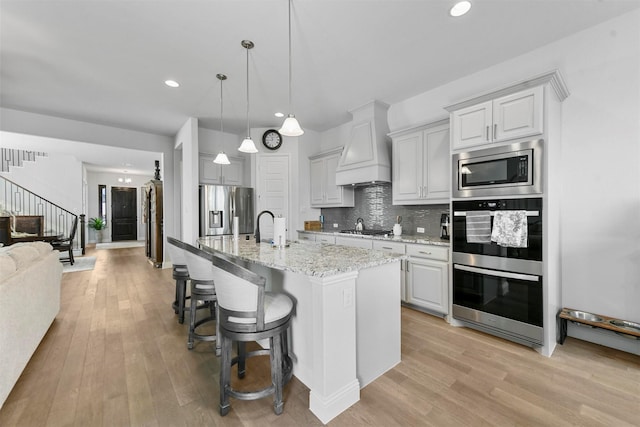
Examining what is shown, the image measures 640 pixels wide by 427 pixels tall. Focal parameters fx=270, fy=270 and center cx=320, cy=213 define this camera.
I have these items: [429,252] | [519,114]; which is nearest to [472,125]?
[519,114]

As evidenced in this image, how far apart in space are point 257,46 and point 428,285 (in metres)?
3.13

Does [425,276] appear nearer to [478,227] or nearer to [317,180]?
[478,227]

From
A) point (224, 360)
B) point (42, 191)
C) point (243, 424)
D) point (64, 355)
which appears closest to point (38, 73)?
point (64, 355)

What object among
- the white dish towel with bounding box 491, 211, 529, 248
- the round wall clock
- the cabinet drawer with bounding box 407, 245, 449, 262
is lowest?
the cabinet drawer with bounding box 407, 245, 449, 262

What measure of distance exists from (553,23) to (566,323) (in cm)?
269

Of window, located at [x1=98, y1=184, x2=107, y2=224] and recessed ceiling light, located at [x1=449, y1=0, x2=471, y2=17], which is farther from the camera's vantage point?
window, located at [x1=98, y1=184, x2=107, y2=224]

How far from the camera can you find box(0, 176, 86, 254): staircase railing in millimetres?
7340

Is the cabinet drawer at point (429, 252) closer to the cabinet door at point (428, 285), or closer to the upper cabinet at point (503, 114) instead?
the cabinet door at point (428, 285)

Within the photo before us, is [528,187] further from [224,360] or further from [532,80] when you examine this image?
[224,360]

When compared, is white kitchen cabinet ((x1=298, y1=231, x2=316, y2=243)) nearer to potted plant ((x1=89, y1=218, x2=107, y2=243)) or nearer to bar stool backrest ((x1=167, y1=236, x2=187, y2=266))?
bar stool backrest ((x1=167, y1=236, x2=187, y2=266))

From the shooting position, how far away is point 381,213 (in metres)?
4.39

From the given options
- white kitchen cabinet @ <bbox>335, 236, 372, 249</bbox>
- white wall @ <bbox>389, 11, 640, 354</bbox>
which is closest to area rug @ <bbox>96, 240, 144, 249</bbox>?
white kitchen cabinet @ <bbox>335, 236, 372, 249</bbox>

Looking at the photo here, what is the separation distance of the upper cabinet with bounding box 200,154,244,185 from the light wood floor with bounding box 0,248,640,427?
296 cm

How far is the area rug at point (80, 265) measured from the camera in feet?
18.3
